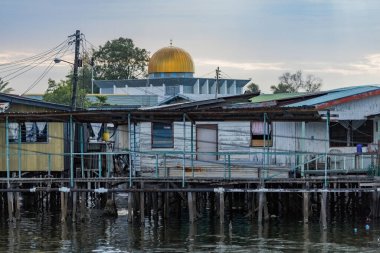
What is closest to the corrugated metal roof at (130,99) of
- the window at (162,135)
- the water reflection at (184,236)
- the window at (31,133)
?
the window at (162,135)

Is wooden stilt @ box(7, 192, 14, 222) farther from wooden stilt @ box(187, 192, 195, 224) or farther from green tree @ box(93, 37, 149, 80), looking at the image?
green tree @ box(93, 37, 149, 80)

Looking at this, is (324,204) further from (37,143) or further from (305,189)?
(37,143)

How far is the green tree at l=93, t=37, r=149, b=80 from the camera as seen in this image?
84.6 meters

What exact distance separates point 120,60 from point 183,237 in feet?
194

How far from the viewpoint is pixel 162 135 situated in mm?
35375

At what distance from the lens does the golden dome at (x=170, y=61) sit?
74.6 meters

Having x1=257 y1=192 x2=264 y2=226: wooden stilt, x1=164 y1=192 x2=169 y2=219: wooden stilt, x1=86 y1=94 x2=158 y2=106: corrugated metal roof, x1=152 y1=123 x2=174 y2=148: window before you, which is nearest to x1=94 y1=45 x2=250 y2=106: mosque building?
x1=86 y1=94 x2=158 y2=106: corrugated metal roof

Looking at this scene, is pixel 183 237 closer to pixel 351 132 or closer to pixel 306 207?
pixel 306 207

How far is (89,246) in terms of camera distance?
26.8 meters

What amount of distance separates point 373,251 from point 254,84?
224ft

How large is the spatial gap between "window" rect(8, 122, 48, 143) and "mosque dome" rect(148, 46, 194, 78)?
1598 inches

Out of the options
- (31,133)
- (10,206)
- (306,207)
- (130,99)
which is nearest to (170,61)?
(130,99)

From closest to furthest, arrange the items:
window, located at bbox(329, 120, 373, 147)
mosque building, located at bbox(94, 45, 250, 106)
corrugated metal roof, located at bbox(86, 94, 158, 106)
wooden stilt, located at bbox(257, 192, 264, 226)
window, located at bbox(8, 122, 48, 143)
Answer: wooden stilt, located at bbox(257, 192, 264, 226), window, located at bbox(329, 120, 373, 147), window, located at bbox(8, 122, 48, 143), corrugated metal roof, located at bbox(86, 94, 158, 106), mosque building, located at bbox(94, 45, 250, 106)

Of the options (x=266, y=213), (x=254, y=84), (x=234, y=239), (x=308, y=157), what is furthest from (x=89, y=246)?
(x=254, y=84)
